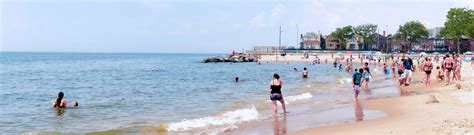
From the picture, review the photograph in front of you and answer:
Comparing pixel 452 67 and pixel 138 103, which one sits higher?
pixel 452 67

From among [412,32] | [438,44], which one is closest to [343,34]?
[412,32]

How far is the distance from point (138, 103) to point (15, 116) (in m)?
5.37

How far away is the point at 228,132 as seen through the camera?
479 inches

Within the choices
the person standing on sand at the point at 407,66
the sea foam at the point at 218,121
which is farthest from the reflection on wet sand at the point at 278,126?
the person standing on sand at the point at 407,66

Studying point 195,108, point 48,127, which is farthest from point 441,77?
point 48,127

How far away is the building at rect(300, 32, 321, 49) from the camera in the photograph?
457 ft

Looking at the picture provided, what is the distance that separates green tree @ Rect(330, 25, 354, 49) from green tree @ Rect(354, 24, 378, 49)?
1.87 metres

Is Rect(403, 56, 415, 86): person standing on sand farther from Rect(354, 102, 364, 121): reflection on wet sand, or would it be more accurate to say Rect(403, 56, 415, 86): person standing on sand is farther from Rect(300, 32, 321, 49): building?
Rect(300, 32, 321, 49): building

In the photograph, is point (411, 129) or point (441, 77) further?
point (441, 77)

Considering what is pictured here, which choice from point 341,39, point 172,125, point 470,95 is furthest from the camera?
point 341,39

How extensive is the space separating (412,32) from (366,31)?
13.8m

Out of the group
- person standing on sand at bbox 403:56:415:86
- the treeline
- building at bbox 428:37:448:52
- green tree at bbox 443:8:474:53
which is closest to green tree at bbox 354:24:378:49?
the treeline

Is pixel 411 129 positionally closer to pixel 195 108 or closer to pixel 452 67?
pixel 195 108

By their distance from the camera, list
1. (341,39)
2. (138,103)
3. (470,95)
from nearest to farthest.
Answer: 1. (470,95)
2. (138,103)
3. (341,39)
